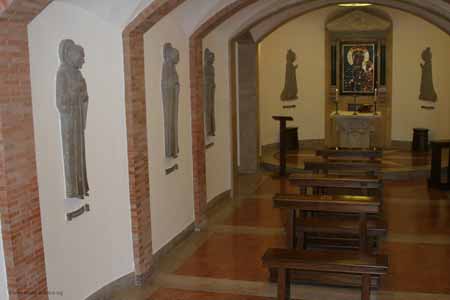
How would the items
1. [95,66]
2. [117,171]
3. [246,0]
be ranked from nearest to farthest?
[95,66] → [117,171] → [246,0]

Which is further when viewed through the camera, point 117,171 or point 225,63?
point 225,63

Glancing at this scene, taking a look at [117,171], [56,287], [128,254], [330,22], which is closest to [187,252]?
[128,254]

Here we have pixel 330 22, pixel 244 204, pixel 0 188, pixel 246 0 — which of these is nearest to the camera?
pixel 0 188

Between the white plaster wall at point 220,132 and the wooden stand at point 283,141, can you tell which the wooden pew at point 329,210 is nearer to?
the white plaster wall at point 220,132

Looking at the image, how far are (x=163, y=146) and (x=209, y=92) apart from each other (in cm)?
221

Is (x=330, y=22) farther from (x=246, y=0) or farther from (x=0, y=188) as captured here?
(x=0, y=188)

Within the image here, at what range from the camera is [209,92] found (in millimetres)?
9820

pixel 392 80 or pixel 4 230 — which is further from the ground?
pixel 392 80

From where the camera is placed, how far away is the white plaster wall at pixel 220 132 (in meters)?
10.3

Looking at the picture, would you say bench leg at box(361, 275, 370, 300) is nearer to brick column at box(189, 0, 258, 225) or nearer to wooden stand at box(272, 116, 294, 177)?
brick column at box(189, 0, 258, 225)

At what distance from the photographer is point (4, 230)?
466 cm

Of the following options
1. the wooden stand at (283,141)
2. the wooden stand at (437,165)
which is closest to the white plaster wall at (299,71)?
the wooden stand at (283,141)

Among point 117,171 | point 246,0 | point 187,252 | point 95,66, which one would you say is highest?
point 246,0

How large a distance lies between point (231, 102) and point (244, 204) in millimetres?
1974
